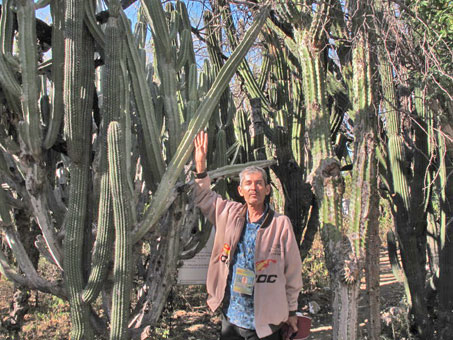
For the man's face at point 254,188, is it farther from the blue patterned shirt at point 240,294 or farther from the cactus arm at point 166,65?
the cactus arm at point 166,65

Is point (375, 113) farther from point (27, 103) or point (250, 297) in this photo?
point (27, 103)

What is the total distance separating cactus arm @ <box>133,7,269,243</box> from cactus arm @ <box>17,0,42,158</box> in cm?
103

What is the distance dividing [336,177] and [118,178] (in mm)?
1955

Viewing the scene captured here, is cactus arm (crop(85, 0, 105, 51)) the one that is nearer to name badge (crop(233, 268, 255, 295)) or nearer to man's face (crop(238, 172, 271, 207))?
man's face (crop(238, 172, 271, 207))

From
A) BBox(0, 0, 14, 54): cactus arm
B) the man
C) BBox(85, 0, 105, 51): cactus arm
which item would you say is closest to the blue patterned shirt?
the man

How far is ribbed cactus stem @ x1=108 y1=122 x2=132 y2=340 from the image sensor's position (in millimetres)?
3029

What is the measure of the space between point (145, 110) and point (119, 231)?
1.18 metres

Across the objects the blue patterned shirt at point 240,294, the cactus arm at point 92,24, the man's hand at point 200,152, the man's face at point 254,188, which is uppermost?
the cactus arm at point 92,24

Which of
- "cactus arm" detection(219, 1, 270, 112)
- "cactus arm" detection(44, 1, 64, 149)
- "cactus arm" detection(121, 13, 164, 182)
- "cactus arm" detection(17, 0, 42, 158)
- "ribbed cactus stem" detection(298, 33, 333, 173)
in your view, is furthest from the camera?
"cactus arm" detection(219, 1, 270, 112)

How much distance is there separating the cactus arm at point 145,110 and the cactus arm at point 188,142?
20cm

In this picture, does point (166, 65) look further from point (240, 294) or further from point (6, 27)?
point (240, 294)

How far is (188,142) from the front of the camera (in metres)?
3.62

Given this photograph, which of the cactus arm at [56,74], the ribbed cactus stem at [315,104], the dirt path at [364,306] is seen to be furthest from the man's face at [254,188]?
the dirt path at [364,306]

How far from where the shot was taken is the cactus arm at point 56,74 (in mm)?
3521
